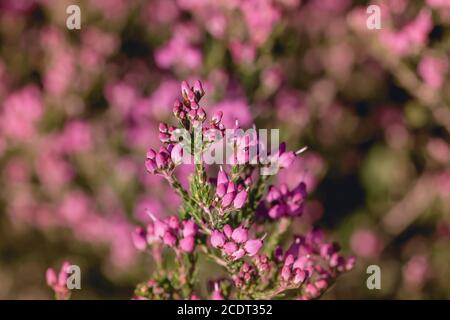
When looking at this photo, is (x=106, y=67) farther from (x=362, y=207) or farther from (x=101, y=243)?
(x=362, y=207)

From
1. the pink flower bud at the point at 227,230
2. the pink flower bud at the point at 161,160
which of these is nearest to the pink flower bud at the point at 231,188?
the pink flower bud at the point at 227,230

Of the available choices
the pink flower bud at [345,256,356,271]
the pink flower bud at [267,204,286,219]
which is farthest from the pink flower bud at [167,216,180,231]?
the pink flower bud at [345,256,356,271]

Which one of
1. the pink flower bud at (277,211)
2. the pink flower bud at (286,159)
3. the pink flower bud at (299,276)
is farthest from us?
the pink flower bud at (277,211)

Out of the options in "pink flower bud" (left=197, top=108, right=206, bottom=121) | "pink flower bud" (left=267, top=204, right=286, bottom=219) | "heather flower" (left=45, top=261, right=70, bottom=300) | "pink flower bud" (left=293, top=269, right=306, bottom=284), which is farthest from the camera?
"heather flower" (left=45, top=261, right=70, bottom=300)

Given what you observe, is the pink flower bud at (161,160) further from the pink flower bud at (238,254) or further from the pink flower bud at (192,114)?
the pink flower bud at (238,254)

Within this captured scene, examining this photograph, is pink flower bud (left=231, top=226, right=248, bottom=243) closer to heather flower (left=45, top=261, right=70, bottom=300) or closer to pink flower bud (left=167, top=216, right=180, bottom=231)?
pink flower bud (left=167, top=216, right=180, bottom=231)

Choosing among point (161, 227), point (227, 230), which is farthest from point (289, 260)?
point (161, 227)
